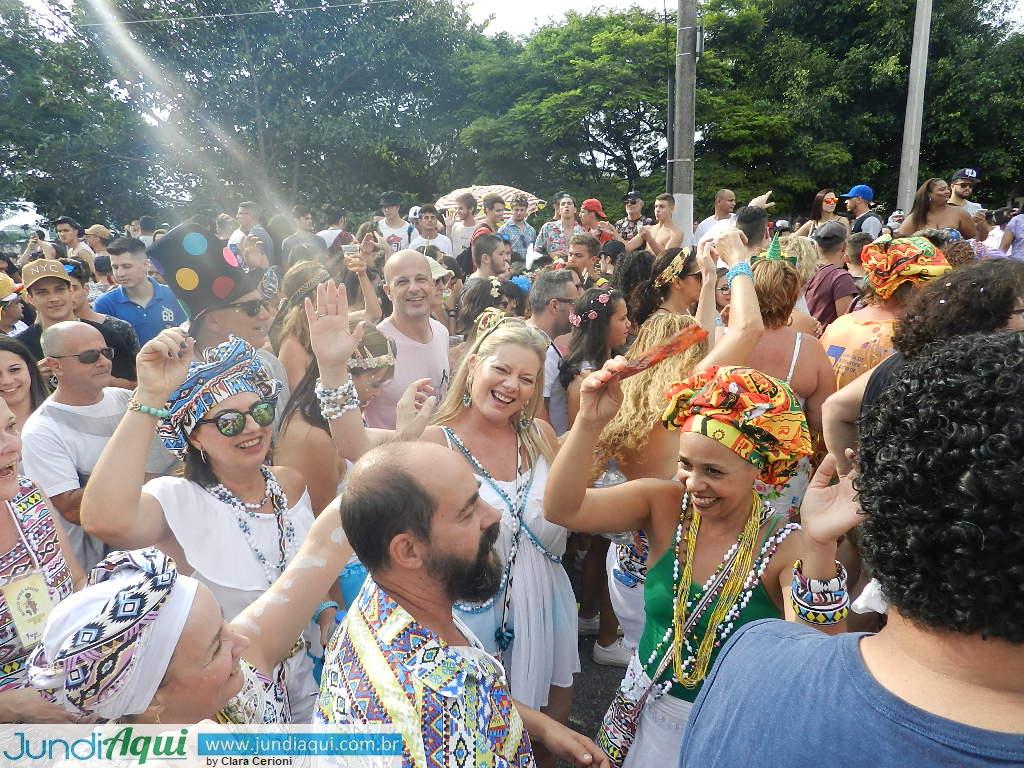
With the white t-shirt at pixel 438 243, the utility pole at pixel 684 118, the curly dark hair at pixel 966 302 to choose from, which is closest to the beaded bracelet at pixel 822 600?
the curly dark hair at pixel 966 302

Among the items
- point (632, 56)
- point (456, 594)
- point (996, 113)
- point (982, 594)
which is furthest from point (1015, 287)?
point (996, 113)

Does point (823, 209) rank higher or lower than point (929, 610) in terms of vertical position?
higher

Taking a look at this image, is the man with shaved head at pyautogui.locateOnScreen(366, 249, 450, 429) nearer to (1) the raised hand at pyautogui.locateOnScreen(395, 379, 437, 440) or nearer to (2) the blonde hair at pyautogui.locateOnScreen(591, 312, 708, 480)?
(1) the raised hand at pyautogui.locateOnScreen(395, 379, 437, 440)

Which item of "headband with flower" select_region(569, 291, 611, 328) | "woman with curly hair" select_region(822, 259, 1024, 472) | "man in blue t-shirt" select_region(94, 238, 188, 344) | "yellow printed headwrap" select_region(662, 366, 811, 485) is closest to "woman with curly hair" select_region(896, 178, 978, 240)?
"headband with flower" select_region(569, 291, 611, 328)

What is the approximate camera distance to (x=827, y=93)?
2433 cm

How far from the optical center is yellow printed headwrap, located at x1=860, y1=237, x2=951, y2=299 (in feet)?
10.8

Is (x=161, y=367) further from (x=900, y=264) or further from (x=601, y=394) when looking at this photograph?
(x=900, y=264)

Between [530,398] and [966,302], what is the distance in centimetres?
169

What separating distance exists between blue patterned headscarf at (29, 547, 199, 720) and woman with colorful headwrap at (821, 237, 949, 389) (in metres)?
3.21

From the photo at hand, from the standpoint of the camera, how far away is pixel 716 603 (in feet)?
6.53

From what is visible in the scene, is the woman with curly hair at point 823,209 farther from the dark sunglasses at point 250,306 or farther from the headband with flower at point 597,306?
the dark sunglasses at point 250,306

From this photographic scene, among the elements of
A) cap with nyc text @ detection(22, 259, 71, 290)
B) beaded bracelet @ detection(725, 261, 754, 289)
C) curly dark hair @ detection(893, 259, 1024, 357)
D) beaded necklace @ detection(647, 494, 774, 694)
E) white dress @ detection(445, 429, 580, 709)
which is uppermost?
cap with nyc text @ detection(22, 259, 71, 290)

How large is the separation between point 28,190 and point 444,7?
1639 centimetres

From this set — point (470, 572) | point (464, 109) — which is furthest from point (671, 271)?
point (464, 109)
